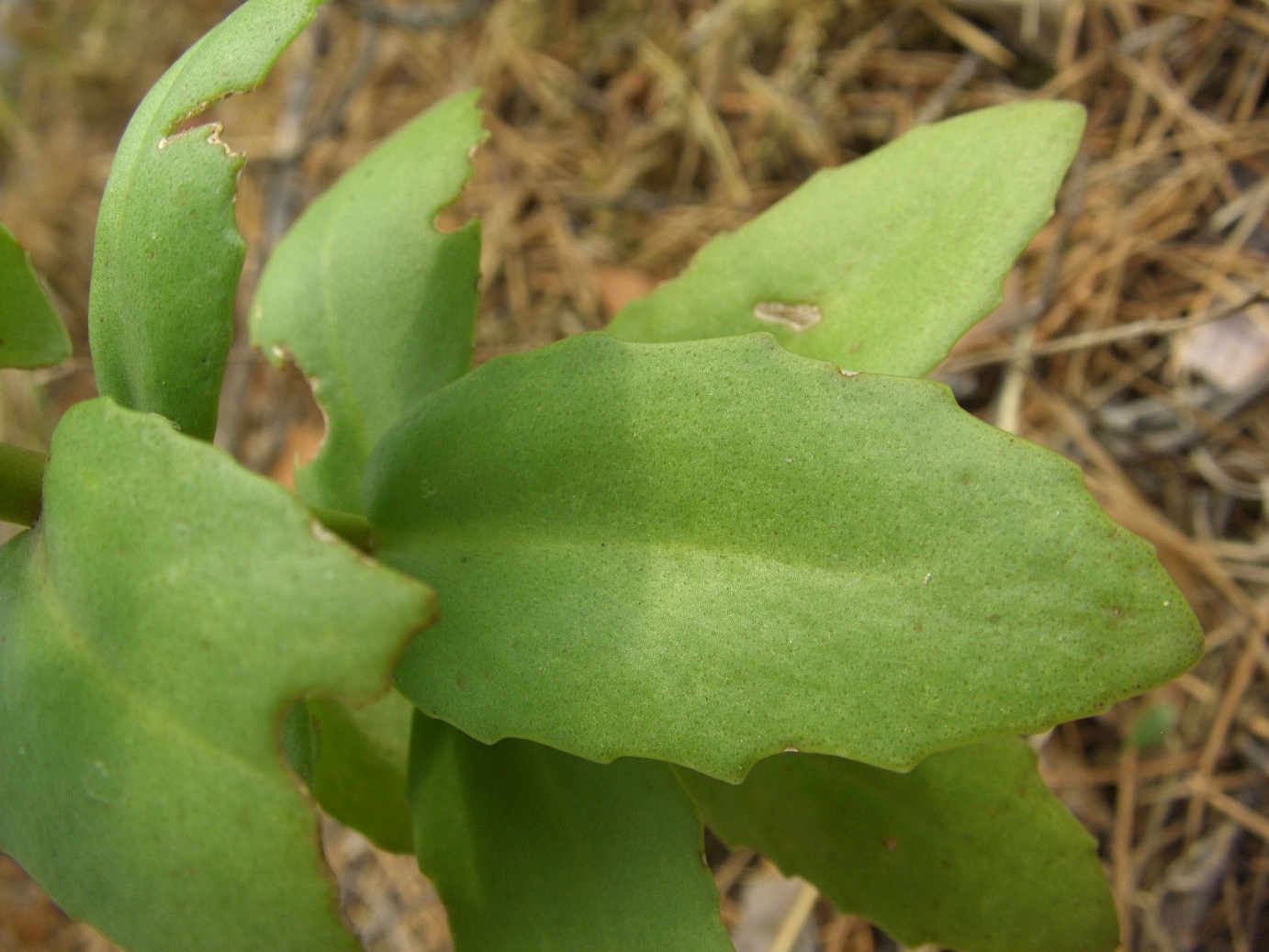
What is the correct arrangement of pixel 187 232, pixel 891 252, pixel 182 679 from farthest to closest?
pixel 891 252, pixel 187 232, pixel 182 679

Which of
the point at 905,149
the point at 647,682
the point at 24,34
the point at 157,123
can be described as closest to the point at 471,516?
the point at 647,682

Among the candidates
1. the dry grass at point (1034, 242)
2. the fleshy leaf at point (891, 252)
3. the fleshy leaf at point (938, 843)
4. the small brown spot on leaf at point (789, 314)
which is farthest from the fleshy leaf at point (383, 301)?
the dry grass at point (1034, 242)

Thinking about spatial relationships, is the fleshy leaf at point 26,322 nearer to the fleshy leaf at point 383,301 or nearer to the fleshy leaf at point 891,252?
the fleshy leaf at point 383,301

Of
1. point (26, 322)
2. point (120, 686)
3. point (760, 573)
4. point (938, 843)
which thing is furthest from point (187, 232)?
point (938, 843)

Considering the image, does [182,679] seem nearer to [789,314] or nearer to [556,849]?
[556,849]

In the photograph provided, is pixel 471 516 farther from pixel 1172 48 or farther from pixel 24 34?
pixel 24 34

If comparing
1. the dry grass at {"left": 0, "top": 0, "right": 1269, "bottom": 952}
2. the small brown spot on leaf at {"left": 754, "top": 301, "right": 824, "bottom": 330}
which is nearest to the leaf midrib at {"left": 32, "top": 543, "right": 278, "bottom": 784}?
the small brown spot on leaf at {"left": 754, "top": 301, "right": 824, "bottom": 330}
